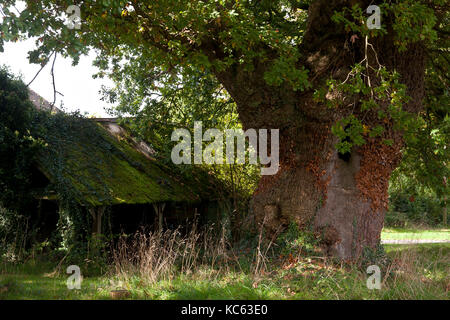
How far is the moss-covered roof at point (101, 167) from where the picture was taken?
36.1 feet

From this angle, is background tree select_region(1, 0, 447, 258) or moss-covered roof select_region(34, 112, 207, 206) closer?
background tree select_region(1, 0, 447, 258)

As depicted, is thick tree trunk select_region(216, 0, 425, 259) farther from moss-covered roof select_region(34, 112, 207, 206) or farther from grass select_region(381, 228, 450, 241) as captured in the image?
grass select_region(381, 228, 450, 241)

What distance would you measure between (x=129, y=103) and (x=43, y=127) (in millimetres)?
3024

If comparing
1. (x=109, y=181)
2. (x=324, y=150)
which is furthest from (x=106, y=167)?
(x=324, y=150)

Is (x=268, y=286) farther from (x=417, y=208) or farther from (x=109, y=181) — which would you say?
(x=417, y=208)

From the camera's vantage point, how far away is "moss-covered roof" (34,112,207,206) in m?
11.0

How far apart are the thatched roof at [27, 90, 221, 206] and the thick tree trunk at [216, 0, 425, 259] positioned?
480cm

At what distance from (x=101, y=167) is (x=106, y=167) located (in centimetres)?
23

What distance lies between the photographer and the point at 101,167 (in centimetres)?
1260

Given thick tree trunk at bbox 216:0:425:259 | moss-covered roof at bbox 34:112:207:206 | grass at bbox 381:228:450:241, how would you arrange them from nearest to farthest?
thick tree trunk at bbox 216:0:425:259 → moss-covered roof at bbox 34:112:207:206 → grass at bbox 381:228:450:241

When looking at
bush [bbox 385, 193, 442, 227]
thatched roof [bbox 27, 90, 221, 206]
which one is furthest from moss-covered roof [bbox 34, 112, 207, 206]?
bush [bbox 385, 193, 442, 227]
